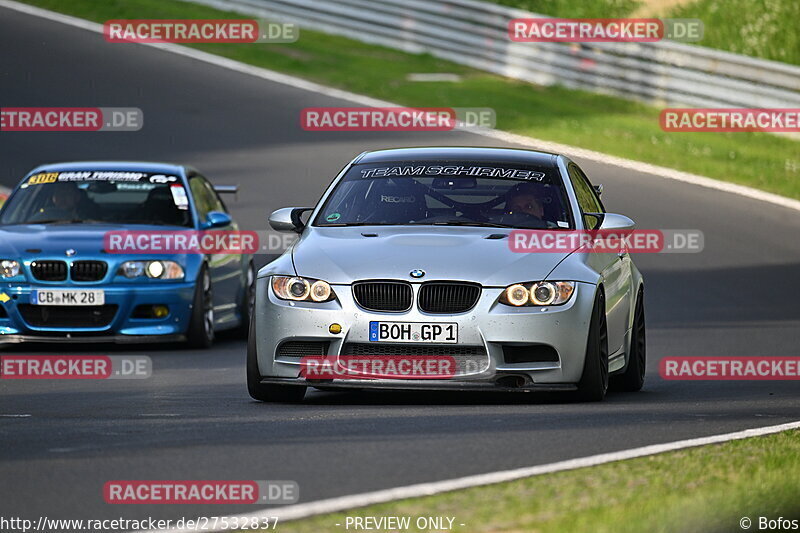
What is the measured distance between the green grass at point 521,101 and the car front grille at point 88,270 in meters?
12.4

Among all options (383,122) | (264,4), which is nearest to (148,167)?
(383,122)

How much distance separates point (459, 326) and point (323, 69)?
21384 mm

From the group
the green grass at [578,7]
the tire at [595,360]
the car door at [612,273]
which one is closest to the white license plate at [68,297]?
the car door at [612,273]

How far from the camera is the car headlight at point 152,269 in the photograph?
47.5ft

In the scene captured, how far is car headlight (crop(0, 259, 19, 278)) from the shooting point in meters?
14.2

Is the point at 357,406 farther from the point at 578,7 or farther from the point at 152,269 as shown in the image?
the point at 578,7

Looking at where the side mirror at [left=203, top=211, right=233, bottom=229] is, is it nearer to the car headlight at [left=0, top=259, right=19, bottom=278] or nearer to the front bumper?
the car headlight at [left=0, top=259, right=19, bottom=278]

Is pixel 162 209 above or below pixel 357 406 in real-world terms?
below

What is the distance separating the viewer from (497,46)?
3142 centimetres

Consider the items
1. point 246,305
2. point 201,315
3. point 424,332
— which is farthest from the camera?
point 246,305

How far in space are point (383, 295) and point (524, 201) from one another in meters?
1.53

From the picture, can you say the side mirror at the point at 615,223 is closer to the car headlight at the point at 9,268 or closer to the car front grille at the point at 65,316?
the car front grille at the point at 65,316

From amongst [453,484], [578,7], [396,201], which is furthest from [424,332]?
[578,7]

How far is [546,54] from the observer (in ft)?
101
